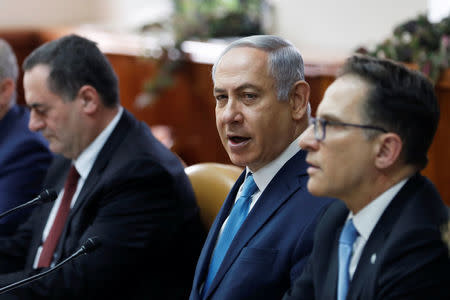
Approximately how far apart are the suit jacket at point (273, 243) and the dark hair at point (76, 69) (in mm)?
1005

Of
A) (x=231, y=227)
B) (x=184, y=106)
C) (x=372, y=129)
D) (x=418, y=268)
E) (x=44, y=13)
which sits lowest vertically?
(x=184, y=106)

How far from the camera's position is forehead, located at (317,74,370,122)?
1.59 metres

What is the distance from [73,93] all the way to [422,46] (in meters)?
2.13

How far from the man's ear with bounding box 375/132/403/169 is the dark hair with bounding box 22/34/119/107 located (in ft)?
4.85

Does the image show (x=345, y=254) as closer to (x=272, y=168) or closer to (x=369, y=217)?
(x=369, y=217)

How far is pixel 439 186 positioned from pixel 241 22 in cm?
283

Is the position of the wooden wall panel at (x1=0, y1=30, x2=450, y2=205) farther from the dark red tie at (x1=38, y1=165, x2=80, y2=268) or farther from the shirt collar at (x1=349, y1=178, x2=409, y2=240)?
the shirt collar at (x1=349, y1=178, x2=409, y2=240)

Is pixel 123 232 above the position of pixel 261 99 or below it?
below

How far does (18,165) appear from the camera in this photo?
3.22 m

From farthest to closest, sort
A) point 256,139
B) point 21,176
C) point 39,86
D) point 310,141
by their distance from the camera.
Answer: point 21,176
point 39,86
point 256,139
point 310,141

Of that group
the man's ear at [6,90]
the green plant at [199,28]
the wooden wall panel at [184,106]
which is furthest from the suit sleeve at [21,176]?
the green plant at [199,28]

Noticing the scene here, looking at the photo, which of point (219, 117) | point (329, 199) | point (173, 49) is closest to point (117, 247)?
point (219, 117)

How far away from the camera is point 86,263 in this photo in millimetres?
2441

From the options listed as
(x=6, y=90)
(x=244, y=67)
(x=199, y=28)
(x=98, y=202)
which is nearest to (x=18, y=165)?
(x=6, y=90)
